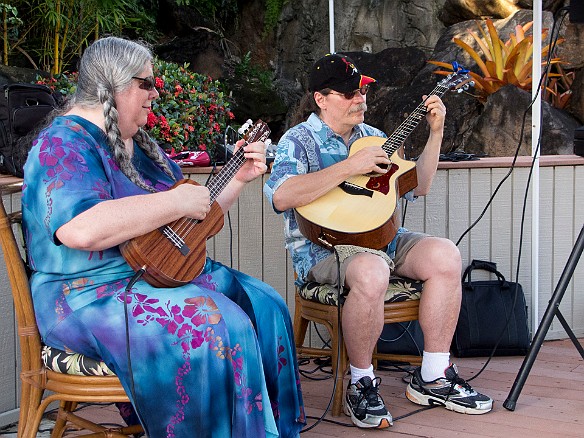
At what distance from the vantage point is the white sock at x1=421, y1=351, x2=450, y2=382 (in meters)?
2.86

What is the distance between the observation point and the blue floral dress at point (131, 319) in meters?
1.94

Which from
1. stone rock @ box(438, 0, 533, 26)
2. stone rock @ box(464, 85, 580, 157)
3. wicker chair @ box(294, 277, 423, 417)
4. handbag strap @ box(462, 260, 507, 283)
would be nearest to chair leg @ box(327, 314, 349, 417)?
wicker chair @ box(294, 277, 423, 417)

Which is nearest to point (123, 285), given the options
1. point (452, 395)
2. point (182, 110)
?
point (452, 395)

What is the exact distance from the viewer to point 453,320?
9.31 ft

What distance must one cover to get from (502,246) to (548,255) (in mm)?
235

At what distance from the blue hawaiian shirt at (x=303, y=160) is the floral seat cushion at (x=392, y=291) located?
8cm

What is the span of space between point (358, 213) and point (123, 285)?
99 cm

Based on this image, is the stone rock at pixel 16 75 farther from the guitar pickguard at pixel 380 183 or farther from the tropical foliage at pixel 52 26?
the guitar pickguard at pixel 380 183

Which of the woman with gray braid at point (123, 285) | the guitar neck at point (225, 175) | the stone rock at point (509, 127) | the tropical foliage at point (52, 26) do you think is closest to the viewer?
the woman with gray braid at point (123, 285)

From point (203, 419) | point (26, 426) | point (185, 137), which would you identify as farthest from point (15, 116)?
point (203, 419)

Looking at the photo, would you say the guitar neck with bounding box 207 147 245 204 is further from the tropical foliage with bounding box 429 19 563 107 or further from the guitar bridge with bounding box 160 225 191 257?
the tropical foliage with bounding box 429 19 563 107

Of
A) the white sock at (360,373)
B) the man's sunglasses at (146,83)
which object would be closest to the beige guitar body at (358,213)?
the white sock at (360,373)

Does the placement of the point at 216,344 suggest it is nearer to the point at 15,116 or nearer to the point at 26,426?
the point at 26,426

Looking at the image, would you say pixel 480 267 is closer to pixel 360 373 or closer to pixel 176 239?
pixel 360 373
